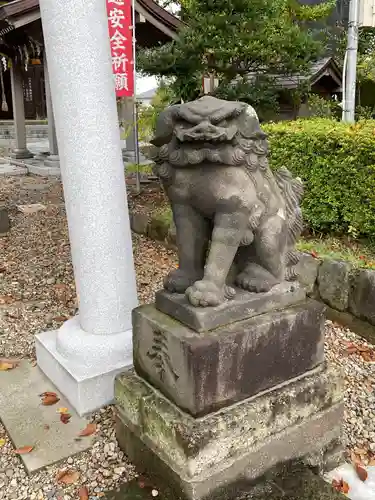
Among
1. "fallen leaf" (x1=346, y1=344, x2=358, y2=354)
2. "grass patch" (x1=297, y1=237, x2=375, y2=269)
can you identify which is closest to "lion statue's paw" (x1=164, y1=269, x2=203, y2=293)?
"fallen leaf" (x1=346, y1=344, x2=358, y2=354)

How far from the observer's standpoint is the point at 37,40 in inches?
446

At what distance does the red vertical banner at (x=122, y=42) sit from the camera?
656cm

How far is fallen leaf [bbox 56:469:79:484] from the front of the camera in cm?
229

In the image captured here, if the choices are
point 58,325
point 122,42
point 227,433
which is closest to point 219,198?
point 227,433

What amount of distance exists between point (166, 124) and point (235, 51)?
6090 millimetres

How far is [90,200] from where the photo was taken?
2729 millimetres

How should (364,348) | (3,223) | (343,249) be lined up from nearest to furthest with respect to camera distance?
(364,348) → (343,249) → (3,223)

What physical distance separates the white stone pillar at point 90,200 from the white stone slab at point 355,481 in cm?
126

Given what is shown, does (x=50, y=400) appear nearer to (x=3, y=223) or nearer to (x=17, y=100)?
(x=3, y=223)

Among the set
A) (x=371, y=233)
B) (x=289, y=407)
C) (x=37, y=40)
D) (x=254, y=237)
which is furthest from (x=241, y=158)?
(x=37, y=40)

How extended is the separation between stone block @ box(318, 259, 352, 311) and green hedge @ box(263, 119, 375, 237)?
1061mm

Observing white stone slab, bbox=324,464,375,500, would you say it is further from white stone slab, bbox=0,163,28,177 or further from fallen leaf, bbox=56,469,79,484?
white stone slab, bbox=0,163,28,177

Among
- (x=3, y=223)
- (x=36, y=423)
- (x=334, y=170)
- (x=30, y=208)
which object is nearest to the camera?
(x=36, y=423)

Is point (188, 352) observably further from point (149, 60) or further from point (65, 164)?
point (149, 60)
